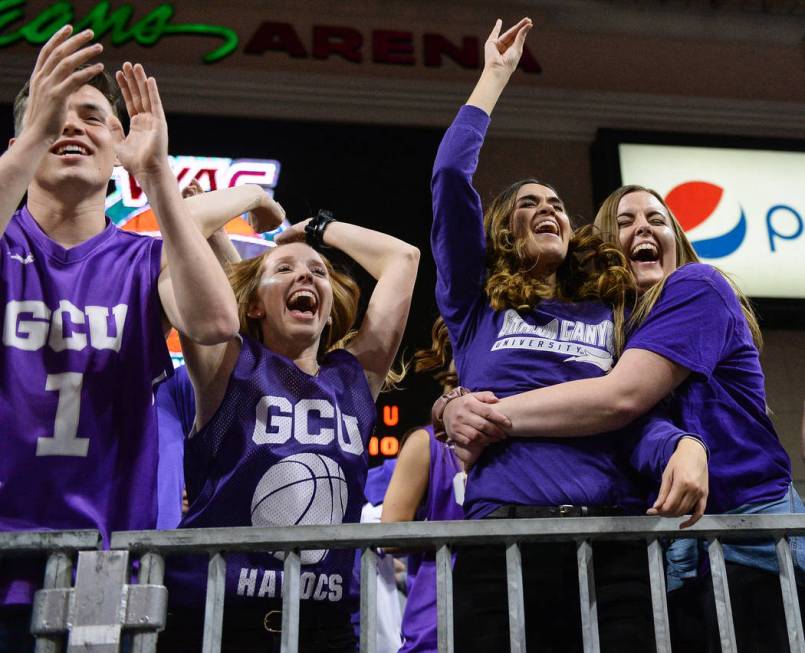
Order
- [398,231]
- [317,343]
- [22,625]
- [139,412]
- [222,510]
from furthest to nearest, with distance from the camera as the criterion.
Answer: [398,231] < [317,343] < [222,510] < [139,412] < [22,625]

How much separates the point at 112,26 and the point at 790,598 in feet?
16.0

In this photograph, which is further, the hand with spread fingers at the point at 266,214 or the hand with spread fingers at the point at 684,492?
the hand with spread fingers at the point at 266,214

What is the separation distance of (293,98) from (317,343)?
3.53 m

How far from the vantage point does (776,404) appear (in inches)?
204

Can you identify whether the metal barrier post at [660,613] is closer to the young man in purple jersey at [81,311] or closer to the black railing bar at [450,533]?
the black railing bar at [450,533]

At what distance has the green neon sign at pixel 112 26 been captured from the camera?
200 inches

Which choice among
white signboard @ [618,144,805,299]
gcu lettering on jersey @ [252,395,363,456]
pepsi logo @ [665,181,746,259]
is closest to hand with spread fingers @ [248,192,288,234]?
gcu lettering on jersey @ [252,395,363,456]

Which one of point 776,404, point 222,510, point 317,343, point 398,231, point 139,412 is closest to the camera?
point 139,412

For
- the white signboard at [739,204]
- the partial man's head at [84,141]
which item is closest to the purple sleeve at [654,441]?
the partial man's head at [84,141]

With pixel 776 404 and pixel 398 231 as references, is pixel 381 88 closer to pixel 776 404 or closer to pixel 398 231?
pixel 398 231

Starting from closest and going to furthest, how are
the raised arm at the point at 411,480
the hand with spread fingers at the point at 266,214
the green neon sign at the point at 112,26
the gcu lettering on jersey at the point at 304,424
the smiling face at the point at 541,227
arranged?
the gcu lettering on jersey at the point at 304,424
the smiling face at the point at 541,227
the hand with spread fingers at the point at 266,214
the raised arm at the point at 411,480
the green neon sign at the point at 112,26

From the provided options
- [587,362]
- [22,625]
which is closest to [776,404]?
[587,362]

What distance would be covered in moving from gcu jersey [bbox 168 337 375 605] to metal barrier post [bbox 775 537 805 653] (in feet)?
2.36

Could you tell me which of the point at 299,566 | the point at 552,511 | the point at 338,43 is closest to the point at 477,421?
the point at 552,511
